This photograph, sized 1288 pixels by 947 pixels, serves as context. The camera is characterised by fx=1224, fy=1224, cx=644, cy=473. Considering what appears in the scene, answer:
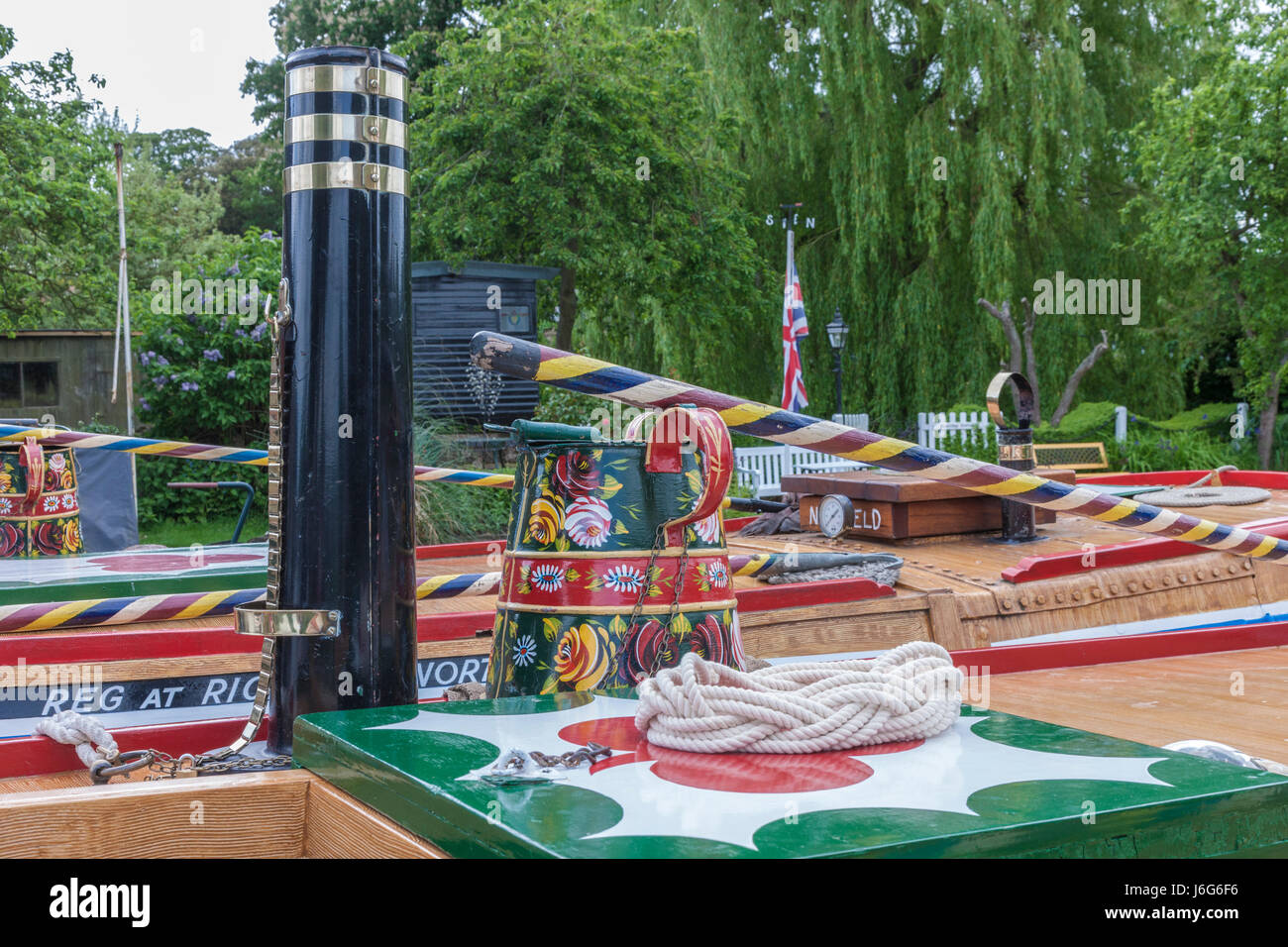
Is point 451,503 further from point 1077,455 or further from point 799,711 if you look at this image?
point 799,711

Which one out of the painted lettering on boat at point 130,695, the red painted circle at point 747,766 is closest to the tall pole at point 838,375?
the painted lettering on boat at point 130,695

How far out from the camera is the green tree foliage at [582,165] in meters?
16.3

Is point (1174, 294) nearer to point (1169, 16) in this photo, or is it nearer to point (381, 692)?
point (1169, 16)

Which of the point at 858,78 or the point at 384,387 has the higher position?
the point at 858,78

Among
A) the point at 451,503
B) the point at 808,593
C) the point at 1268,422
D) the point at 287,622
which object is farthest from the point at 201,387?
the point at 1268,422

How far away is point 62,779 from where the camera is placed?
87.9 inches

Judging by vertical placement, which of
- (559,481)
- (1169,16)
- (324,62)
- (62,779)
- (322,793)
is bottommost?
(62,779)

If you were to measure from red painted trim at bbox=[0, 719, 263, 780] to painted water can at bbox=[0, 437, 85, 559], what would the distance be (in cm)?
290

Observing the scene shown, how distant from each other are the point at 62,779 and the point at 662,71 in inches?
651

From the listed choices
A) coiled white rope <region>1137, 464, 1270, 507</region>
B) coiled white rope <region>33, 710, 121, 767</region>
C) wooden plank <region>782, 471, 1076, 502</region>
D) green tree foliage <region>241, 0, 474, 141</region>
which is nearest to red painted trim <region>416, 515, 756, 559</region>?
wooden plank <region>782, 471, 1076, 502</region>

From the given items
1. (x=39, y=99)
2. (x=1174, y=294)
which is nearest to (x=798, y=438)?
(x=39, y=99)

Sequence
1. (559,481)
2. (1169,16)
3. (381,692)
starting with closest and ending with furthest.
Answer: (381,692) → (559,481) → (1169,16)

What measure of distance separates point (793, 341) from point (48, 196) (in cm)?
1053
